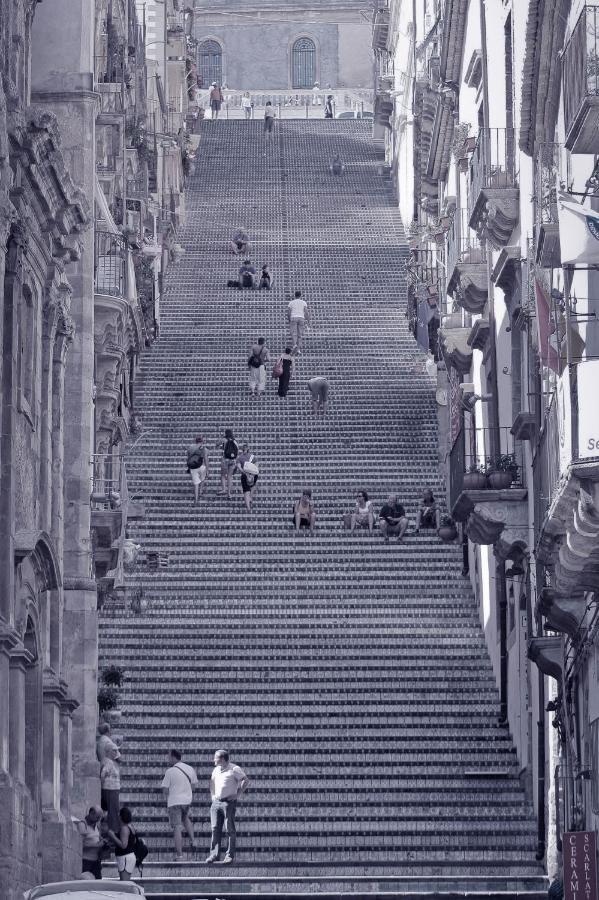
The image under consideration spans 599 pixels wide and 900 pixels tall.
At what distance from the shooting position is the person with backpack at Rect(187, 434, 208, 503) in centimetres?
4175

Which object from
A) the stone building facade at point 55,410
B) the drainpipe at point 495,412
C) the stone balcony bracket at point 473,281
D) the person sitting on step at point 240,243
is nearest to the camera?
the stone building facade at point 55,410

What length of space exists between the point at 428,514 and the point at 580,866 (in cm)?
1808

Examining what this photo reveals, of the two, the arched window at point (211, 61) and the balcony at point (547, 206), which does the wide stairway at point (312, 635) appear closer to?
the balcony at point (547, 206)

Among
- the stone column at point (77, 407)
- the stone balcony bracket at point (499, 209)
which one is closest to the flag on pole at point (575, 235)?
the stone balcony bracket at point (499, 209)

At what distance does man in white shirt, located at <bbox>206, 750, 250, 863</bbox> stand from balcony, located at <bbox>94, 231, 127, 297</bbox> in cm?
1054

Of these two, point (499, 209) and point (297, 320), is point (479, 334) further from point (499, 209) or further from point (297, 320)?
point (297, 320)

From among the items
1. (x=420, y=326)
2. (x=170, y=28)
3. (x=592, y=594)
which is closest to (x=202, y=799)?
(x=592, y=594)

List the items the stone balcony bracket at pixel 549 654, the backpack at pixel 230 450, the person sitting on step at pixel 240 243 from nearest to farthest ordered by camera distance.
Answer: the stone balcony bracket at pixel 549 654, the backpack at pixel 230 450, the person sitting on step at pixel 240 243

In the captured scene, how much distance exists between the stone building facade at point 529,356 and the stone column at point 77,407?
493 cm

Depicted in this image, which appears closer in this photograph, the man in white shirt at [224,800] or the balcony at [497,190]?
the man in white shirt at [224,800]

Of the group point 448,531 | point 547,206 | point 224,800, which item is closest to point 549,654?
point 224,800

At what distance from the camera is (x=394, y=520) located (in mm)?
40125

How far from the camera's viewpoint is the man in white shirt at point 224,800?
29.2m

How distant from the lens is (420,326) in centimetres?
4997
